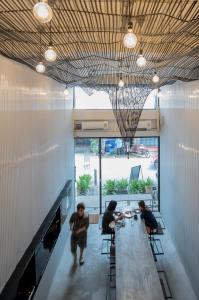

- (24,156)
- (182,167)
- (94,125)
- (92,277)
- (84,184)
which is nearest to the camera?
(24,156)

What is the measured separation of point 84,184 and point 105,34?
7305 millimetres

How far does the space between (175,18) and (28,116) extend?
2.49 m

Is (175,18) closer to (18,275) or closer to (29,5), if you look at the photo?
(29,5)

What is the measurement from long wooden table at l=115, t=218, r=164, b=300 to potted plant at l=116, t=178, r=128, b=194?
3761 mm

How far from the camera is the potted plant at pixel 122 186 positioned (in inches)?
416

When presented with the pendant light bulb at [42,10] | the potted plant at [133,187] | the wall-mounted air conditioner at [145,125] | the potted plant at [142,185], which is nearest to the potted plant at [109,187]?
the potted plant at [133,187]

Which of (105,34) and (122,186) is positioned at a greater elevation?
(105,34)

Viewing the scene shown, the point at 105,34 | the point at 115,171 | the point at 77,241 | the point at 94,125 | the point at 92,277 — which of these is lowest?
the point at 92,277

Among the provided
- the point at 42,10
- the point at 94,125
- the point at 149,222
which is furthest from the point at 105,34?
the point at 94,125

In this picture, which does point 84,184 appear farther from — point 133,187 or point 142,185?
point 142,185

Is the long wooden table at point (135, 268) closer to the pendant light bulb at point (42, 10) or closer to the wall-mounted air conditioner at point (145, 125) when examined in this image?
the pendant light bulb at point (42, 10)

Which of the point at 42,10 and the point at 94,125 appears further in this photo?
the point at 94,125

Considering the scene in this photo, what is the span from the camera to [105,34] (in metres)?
3.45

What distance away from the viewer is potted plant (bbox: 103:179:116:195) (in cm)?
1048
